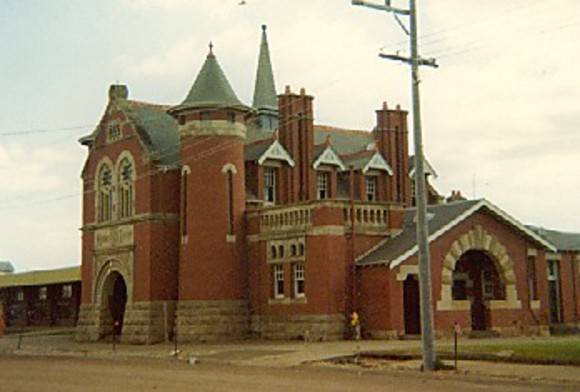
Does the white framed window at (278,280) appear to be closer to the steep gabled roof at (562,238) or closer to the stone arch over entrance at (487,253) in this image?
the stone arch over entrance at (487,253)

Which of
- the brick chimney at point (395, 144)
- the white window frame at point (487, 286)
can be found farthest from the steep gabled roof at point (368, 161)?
the white window frame at point (487, 286)

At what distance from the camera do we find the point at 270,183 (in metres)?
49.6

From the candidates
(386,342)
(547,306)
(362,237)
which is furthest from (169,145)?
(547,306)

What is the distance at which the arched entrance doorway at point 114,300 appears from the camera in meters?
51.1

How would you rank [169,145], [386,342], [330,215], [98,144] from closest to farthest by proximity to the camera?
[386,342]
[330,215]
[169,145]
[98,144]

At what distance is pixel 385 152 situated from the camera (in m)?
54.2

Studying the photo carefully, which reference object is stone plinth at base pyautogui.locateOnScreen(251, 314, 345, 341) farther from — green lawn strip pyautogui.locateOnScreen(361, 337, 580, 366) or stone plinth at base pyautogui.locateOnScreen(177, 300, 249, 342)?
green lawn strip pyautogui.locateOnScreen(361, 337, 580, 366)

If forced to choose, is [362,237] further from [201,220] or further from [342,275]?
[201,220]

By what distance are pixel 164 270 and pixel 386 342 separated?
13.8m

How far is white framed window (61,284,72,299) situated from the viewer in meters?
67.2

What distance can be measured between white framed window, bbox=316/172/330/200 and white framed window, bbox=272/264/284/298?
7.98m

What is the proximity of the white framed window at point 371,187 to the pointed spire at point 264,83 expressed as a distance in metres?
9.46

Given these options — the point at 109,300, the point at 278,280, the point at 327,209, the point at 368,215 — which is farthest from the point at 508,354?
the point at 109,300

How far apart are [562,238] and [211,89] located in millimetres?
23924
